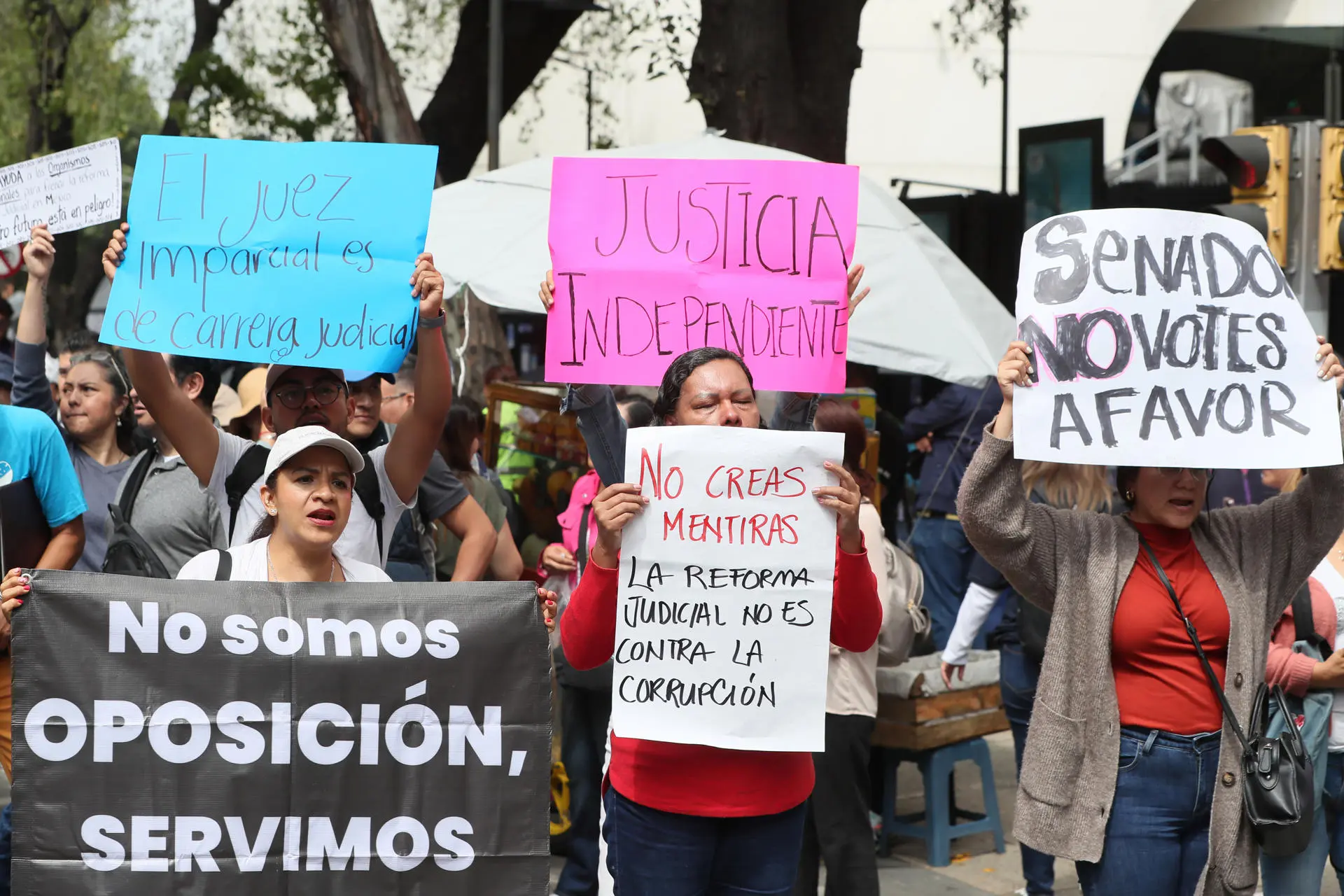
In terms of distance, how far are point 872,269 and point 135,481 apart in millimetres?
3536

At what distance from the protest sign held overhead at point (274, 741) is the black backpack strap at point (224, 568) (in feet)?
0.28

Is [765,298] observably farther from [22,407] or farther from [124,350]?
[22,407]

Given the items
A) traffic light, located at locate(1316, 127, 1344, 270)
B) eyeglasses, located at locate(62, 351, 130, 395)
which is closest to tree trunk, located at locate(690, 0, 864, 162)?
traffic light, located at locate(1316, 127, 1344, 270)

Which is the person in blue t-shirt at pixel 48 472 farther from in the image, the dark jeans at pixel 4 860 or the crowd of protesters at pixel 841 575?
the dark jeans at pixel 4 860

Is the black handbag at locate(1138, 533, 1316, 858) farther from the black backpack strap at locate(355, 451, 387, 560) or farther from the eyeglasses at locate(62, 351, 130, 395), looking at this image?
the eyeglasses at locate(62, 351, 130, 395)

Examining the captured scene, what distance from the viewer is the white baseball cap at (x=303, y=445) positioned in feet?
11.8

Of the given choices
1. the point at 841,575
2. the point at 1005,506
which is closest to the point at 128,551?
the point at 841,575

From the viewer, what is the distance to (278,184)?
4.30 meters

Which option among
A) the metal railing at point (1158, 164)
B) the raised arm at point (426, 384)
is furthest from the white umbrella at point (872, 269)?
the metal railing at point (1158, 164)

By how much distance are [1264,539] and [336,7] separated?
29.0 ft

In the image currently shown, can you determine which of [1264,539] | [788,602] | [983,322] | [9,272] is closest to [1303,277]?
[983,322]

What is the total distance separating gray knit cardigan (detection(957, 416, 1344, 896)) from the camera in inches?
148

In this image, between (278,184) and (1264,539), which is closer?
(1264,539)

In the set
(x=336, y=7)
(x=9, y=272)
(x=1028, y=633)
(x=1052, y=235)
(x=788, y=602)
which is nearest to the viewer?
(x=788, y=602)
